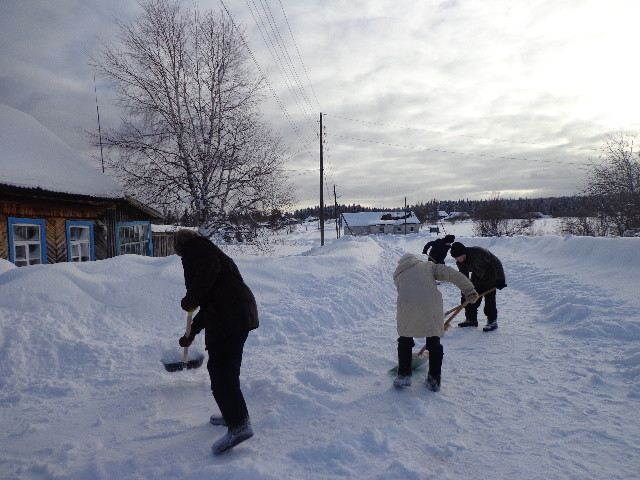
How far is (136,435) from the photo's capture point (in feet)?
10.5

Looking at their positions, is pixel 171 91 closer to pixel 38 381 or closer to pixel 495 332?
pixel 38 381

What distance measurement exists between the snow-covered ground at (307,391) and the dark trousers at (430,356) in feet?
0.70

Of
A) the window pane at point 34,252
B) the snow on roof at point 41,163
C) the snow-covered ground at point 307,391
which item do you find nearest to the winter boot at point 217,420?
the snow-covered ground at point 307,391

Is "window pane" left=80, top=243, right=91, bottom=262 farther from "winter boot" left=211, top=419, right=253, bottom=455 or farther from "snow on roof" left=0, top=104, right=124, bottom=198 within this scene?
"winter boot" left=211, top=419, right=253, bottom=455

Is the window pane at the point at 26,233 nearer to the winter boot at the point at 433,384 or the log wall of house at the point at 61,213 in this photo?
the log wall of house at the point at 61,213

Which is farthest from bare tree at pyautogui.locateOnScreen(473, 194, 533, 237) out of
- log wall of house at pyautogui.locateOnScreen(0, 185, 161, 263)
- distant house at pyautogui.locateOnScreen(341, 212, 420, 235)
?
log wall of house at pyautogui.locateOnScreen(0, 185, 161, 263)

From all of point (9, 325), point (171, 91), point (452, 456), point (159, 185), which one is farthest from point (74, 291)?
point (171, 91)

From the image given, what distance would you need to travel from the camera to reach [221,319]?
2918 mm

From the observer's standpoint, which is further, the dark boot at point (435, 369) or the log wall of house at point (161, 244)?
the log wall of house at point (161, 244)

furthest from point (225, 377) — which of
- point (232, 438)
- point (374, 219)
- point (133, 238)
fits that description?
point (374, 219)

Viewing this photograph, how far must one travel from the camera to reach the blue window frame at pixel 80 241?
12.3 metres

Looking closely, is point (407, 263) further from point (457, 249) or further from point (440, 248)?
point (457, 249)

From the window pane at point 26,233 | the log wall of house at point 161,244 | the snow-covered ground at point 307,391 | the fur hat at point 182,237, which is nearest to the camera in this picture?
the snow-covered ground at point 307,391

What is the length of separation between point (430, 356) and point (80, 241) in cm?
1267
